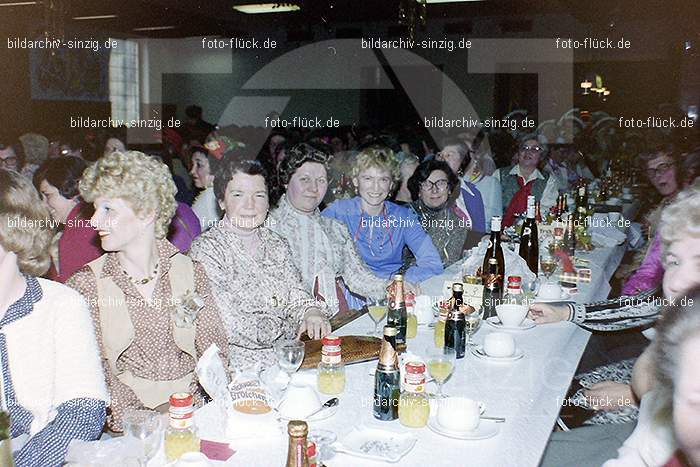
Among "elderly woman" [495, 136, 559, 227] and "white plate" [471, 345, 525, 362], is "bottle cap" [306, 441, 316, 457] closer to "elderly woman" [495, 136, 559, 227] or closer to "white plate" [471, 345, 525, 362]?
"white plate" [471, 345, 525, 362]

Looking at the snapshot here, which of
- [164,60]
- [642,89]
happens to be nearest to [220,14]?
[164,60]

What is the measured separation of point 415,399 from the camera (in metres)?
1.53

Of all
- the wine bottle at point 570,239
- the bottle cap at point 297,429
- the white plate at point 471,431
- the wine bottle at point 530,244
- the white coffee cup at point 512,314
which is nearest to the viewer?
the bottle cap at point 297,429

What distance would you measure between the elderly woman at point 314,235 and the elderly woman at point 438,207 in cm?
69

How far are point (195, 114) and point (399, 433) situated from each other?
9.39 meters

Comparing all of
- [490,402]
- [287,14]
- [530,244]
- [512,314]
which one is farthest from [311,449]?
A: [287,14]

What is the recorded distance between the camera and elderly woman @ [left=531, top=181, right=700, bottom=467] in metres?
1.75

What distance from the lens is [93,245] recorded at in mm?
2834

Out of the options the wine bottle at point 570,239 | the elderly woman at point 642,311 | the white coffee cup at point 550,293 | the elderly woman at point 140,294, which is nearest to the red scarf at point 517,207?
the wine bottle at point 570,239

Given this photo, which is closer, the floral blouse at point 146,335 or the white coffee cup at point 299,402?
the white coffee cup at point 299,402

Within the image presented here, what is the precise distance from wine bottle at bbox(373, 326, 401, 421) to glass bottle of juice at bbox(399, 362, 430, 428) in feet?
0.13

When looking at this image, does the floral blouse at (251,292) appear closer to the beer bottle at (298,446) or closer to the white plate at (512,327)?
the white plate at (512,327)

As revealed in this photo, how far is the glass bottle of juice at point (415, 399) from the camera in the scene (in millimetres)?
1523

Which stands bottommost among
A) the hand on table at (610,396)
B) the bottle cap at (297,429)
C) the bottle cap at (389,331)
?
the hand on table at (610,396)
